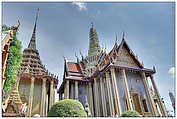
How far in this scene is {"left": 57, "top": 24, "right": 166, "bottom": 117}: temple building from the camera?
13.0 meters

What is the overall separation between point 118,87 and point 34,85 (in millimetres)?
9983

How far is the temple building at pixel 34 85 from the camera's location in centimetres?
1451

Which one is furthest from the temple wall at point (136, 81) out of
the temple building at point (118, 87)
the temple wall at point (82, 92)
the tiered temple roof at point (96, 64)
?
the temple wall at point (82, 92)

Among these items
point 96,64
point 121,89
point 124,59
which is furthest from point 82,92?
point 124,59

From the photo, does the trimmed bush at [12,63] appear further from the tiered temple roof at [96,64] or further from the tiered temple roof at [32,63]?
the tiered temple roof at [96,64]

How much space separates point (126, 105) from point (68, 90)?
6.97 metres

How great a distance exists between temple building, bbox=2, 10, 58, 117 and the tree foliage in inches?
228

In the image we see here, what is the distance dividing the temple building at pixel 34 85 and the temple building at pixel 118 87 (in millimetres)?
2165

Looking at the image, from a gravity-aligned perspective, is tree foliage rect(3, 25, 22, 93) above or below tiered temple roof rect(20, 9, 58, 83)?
below

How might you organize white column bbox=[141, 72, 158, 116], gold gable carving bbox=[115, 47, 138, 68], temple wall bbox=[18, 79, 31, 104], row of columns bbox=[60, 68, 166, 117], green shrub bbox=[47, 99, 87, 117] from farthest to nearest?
gold gable carving bbox=[115, 47, 138, 68]
temple wall bbox=[18, 79, 31, 104]
white column bbox=[141, 72, 158, 116]
row of columns bbox=[60, 68, 166, 117]
green shrub bbox=[47, 99, 87, 117]

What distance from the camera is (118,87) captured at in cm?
1396

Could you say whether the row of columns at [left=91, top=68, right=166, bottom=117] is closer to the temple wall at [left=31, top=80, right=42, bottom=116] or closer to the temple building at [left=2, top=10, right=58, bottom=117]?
the temple building at [left=2, top=10, right=58, bottom=117]

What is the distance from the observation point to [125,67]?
570 inches

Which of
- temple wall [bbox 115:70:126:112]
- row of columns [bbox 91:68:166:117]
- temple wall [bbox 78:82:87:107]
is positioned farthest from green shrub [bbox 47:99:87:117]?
temple wall [bbox 78:82:87:107]
